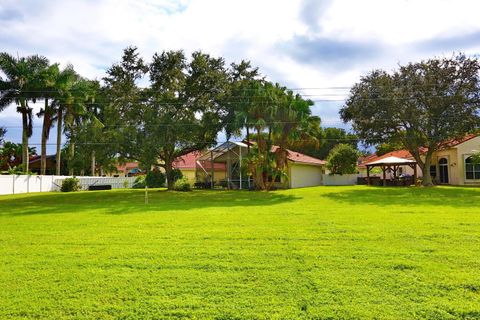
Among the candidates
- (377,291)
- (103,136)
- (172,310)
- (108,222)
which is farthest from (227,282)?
(103,136)

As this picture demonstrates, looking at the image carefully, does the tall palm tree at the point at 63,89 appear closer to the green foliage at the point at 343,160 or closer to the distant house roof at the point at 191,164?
the distant house roof at the point at 191,164

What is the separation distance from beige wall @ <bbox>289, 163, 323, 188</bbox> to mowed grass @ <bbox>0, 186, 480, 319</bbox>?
2259 centimetres

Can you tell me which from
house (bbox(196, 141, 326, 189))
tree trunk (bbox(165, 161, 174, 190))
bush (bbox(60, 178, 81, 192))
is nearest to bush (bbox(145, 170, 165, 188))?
tree trunk (bbox(165, 161, 174, 190))

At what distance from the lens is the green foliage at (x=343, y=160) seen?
3441 cm

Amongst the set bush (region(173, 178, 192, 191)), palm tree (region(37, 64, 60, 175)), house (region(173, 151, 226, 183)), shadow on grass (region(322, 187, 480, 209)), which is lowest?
shadow on grass (region(322, 187, 480, 209))

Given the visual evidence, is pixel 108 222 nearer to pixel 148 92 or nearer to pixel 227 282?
pixel 227 282

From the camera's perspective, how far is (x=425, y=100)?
85.0ft

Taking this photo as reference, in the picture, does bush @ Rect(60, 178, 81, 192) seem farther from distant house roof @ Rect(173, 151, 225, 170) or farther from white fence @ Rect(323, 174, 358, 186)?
white fence @ Rect(323, 174, 358, 186)

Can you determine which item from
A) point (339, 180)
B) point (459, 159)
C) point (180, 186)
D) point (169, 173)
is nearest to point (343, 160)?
point (339, 180)

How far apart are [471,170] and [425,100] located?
989 cm

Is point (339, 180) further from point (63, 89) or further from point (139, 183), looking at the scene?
point (63, 89)

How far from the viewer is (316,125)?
25.9m

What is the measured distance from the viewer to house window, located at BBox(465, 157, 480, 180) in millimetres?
30641

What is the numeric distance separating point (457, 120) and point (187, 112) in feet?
63.1
